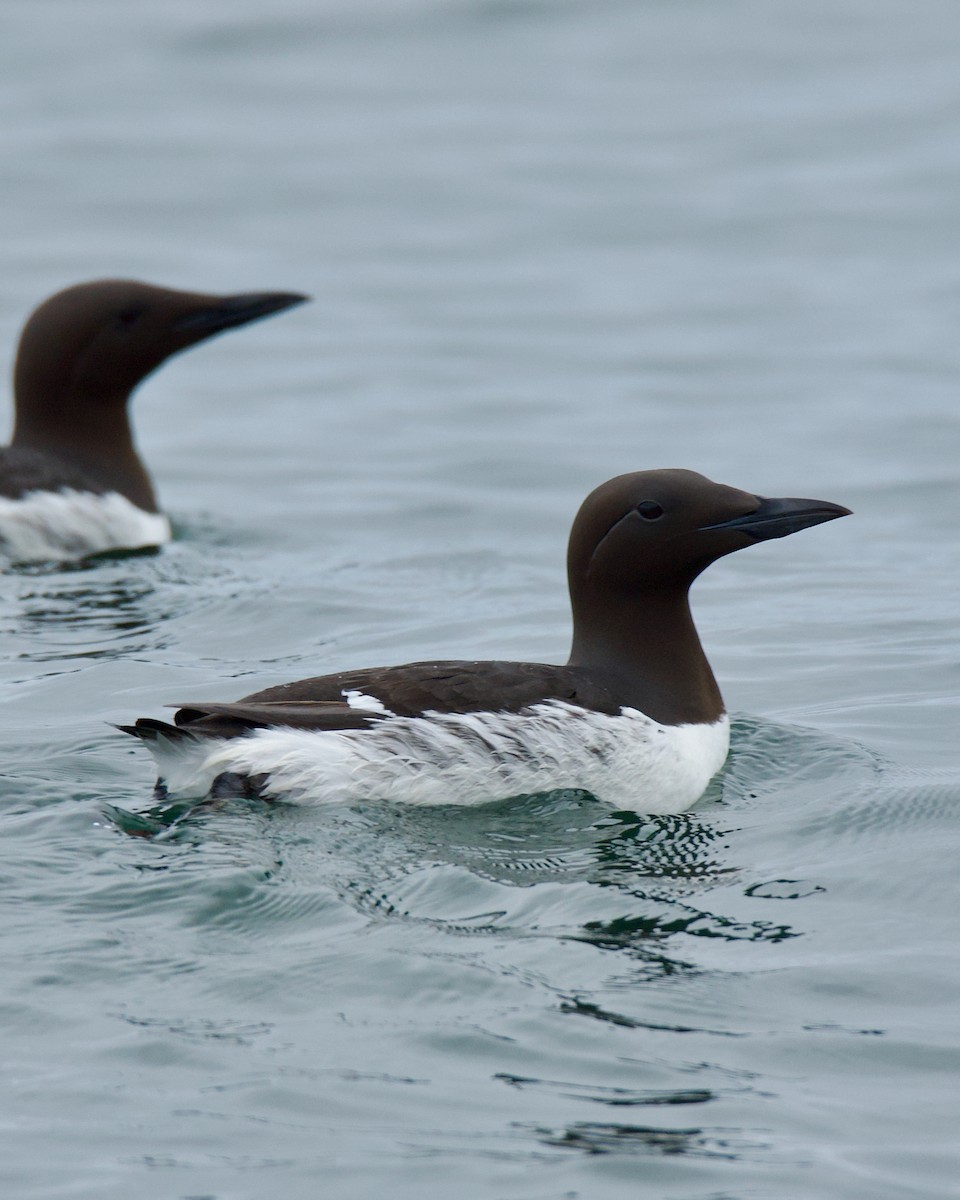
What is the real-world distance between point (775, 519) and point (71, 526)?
4487mm

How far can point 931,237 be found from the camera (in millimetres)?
17234

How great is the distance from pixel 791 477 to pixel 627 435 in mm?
1496

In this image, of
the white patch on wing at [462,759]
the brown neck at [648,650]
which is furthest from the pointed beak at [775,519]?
the white patch on wing at [462,759]

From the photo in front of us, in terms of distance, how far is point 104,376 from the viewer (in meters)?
9.98

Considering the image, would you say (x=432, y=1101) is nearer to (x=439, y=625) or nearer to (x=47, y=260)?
(x=439, y=625)

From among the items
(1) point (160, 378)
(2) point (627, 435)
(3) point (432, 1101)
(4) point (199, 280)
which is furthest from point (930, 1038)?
(4) point (199, 280)

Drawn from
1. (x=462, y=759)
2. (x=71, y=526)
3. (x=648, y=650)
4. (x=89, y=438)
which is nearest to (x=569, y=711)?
(x=462, y=759)

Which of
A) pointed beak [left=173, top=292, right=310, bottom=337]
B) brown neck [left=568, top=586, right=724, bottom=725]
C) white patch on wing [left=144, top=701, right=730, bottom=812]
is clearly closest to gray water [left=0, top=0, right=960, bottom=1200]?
white patch on wing [left=144, top=701, right=730, bottom=812]

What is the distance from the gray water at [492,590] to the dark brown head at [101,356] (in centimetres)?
67

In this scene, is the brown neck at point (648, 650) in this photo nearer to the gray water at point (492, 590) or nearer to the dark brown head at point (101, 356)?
the gray water at point (492, 590)

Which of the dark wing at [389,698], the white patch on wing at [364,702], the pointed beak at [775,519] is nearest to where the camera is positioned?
the dark wing at [389,698]

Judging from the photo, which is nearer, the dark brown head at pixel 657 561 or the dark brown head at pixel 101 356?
the dark brown head at pixel 657 561

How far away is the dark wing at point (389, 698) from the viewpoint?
545 cm

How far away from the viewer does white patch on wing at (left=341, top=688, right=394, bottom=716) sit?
18.3ft
